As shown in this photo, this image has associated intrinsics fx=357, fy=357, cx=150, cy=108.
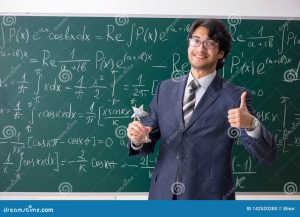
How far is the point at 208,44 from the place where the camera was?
106 inches

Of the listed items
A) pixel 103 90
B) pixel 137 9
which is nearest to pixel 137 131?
pixel 103 90

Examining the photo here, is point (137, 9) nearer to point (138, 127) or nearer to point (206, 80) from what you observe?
point (206, 80)

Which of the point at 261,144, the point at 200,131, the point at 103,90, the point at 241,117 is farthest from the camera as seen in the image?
the point at 103,90

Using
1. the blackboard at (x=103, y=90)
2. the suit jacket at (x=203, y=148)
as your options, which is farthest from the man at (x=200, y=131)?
the blackboard at (x=103, y=90)

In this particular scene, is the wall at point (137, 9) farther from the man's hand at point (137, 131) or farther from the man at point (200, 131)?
the man's hand at point (137, 131)

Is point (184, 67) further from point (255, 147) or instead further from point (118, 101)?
point (255, 147)

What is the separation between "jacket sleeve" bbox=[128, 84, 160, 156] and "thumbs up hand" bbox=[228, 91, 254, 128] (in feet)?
1.97

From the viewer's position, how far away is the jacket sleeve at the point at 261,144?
8.29ft

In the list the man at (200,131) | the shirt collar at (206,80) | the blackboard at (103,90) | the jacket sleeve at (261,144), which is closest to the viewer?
the jacket sleeve at (261,144)

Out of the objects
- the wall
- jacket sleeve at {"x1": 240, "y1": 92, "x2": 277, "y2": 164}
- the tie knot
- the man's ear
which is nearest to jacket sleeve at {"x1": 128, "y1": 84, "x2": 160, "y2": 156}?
the tie knot

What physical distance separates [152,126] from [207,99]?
470 mm

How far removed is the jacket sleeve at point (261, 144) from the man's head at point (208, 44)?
15.5 inches

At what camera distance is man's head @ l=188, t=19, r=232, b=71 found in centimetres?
270
